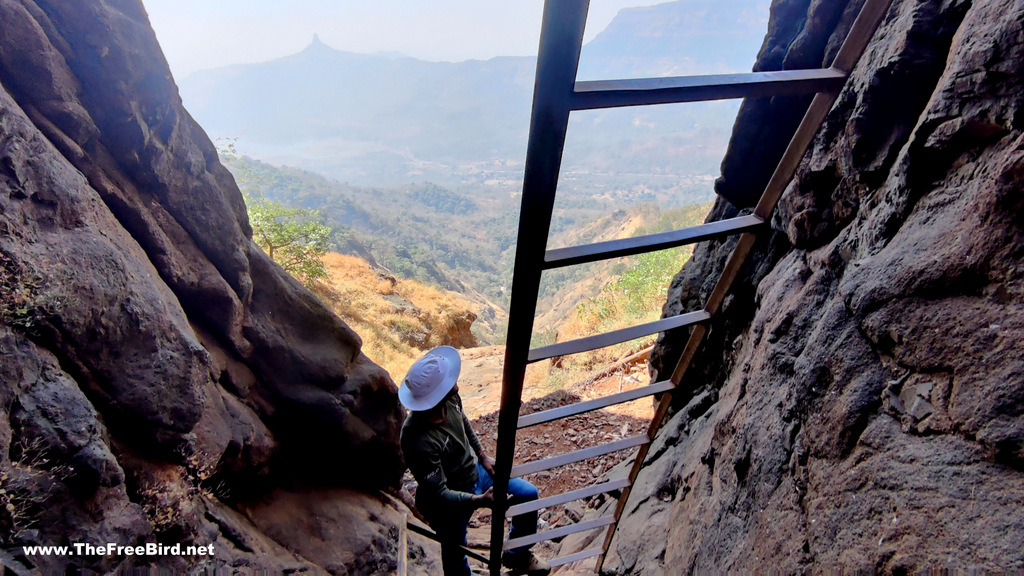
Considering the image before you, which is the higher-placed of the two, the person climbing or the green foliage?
the green foliage

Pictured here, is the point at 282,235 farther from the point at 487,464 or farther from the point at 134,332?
the point at 487,464

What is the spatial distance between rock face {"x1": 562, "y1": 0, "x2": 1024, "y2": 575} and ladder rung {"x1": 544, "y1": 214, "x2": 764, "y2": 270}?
0.39 meters

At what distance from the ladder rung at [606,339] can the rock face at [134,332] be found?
2462 mm

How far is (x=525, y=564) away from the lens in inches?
159

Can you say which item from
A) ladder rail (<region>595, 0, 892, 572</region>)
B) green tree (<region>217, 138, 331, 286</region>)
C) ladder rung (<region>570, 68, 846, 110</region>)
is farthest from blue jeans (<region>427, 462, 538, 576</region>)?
green tree (<region>217, 138, 331, 286</region>)

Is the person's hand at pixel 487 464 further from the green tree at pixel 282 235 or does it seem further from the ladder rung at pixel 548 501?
the green tree at pixel 282 235

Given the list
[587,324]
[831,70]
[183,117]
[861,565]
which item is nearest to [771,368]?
[861,565]

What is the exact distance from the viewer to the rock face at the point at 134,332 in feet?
8.29

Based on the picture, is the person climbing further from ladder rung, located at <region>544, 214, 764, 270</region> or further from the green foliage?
the green foliage

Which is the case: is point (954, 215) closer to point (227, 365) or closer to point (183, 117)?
point (227, 365)

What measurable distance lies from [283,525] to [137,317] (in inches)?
80.3

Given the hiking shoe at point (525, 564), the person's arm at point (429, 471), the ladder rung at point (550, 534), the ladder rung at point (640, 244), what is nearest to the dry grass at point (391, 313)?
the hiking shoe at point (525, 564)

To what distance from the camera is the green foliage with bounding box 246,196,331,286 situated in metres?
17.3

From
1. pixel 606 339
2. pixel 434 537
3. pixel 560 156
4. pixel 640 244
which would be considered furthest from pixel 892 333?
pixel 434 537
